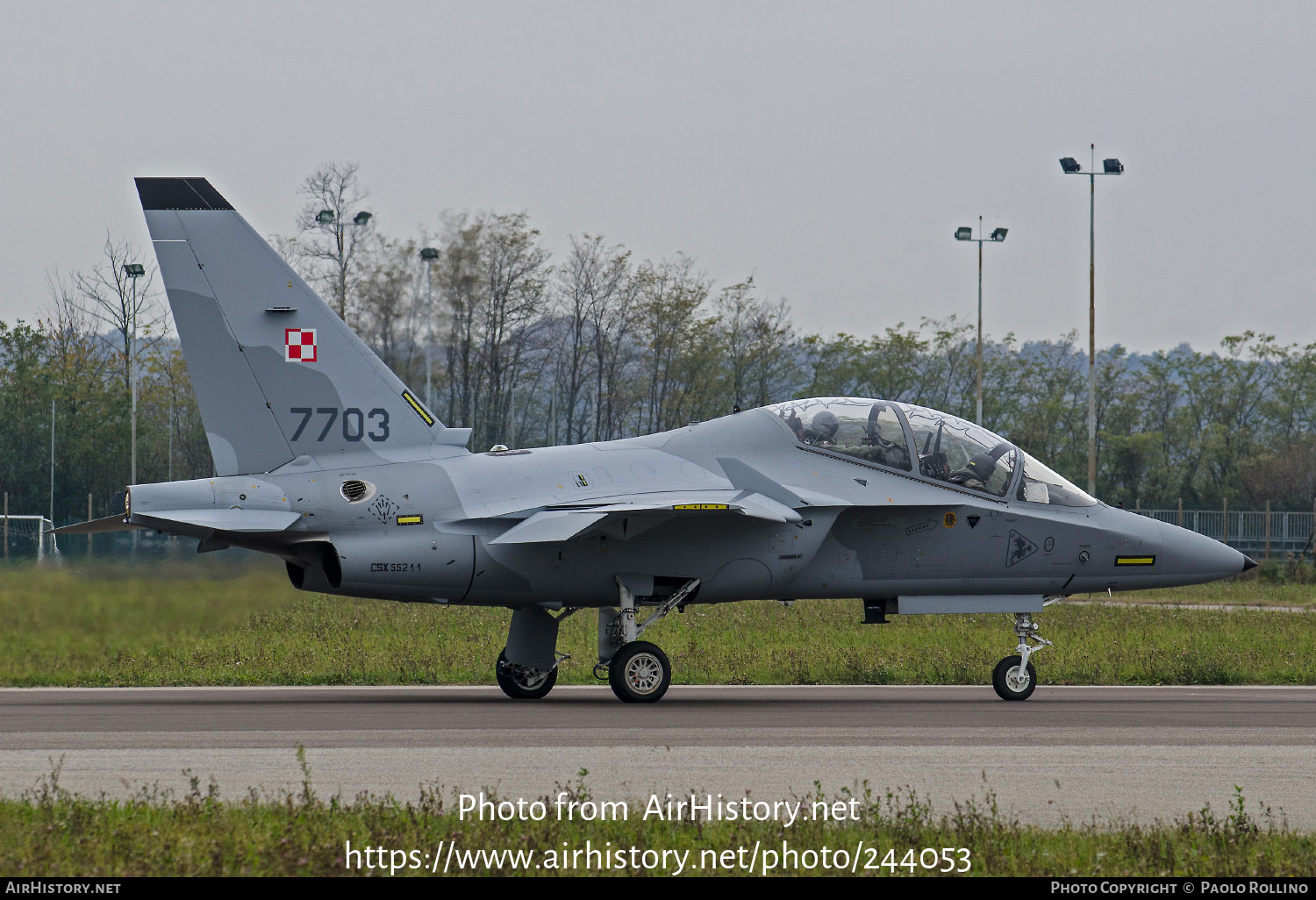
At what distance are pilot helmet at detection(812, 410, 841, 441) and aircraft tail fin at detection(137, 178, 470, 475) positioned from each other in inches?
188

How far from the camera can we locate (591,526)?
1540 centimetres

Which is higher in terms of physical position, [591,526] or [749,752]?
[591,526]

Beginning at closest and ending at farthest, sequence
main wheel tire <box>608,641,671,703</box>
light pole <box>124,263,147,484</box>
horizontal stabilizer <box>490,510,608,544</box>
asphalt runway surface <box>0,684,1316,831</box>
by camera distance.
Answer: asphalt runway surface <box>0,684,1316,831</box>, horizontal stabilizer <box>490,510,608,544</box>, main wheel tire <box>608,641,671,703</box>, light pole <box>124,263,147,484</box>

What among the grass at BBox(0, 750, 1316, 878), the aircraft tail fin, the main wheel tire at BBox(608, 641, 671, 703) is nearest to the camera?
the grass at BBox(0, 750, 1316, 878)

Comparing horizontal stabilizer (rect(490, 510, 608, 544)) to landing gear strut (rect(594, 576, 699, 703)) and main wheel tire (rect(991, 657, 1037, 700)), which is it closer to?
landing gear strut (rect(594, 576, 699, 703))

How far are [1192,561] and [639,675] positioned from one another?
284 inches

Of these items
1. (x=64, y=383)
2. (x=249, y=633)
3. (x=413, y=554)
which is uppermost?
(x=64, y=383)

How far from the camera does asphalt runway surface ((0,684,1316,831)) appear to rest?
32.0ft

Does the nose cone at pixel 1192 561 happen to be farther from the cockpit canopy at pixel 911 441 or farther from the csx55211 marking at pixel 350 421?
the csx55211 marking at pixel 350 421

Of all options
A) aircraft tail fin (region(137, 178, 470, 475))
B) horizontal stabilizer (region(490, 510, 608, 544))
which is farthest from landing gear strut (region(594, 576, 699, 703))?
aircraft tail fin (region(137, 178, 470, 475))

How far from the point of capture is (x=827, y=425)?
55.2ft
